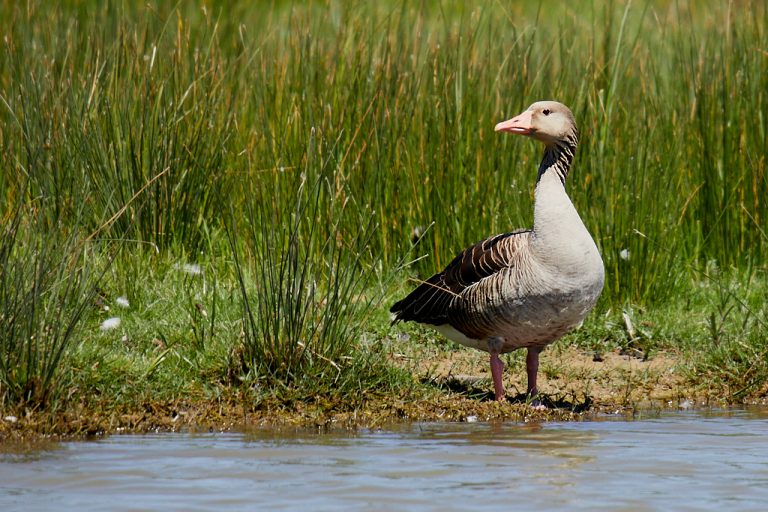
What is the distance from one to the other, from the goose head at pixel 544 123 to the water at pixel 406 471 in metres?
1.68

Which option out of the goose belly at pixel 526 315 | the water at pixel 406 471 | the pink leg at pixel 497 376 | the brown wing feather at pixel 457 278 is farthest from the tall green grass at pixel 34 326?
the pink leg at pixel 497 376

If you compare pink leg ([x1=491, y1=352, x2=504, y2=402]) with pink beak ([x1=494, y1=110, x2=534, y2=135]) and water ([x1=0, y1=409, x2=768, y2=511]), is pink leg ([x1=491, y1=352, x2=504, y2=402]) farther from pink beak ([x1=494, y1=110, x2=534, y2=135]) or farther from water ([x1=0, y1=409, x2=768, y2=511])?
pink beak ([x1=494, y1=110, x2=534, y2=135])

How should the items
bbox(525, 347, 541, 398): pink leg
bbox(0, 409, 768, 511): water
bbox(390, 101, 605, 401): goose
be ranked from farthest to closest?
1. bbox(525, 347, 541, 398): pink leg
2. bbox(390, 101, 605, 401): goose
3. bbox(0, 409, 768, 511): water

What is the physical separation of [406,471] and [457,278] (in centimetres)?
176

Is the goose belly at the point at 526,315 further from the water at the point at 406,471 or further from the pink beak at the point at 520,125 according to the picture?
the pink beak at the point at 520,125

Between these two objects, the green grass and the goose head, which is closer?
the goose head

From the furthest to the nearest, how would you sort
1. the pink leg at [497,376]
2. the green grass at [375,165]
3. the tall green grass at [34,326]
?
the green grass at [375,165]
the pink leg at [497,376]
the tall green grass at [34,326]

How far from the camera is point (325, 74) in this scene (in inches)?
344

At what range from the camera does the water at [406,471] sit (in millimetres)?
4637

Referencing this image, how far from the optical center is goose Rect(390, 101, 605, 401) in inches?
240

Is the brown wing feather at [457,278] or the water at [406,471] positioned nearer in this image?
the water at [406,471]

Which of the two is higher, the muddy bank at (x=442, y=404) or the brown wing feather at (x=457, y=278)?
the brown wing feather at (x=457, y=278)

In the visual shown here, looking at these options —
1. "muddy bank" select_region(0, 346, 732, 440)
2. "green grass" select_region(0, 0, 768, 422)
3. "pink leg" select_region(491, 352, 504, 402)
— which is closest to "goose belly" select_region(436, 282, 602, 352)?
"pink leg" select_region(491, 352, 504, 402)

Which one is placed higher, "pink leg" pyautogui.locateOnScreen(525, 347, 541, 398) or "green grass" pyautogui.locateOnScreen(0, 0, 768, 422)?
"green grass" pyautogui.locateOnScreen(0, 0, 768, 422)
